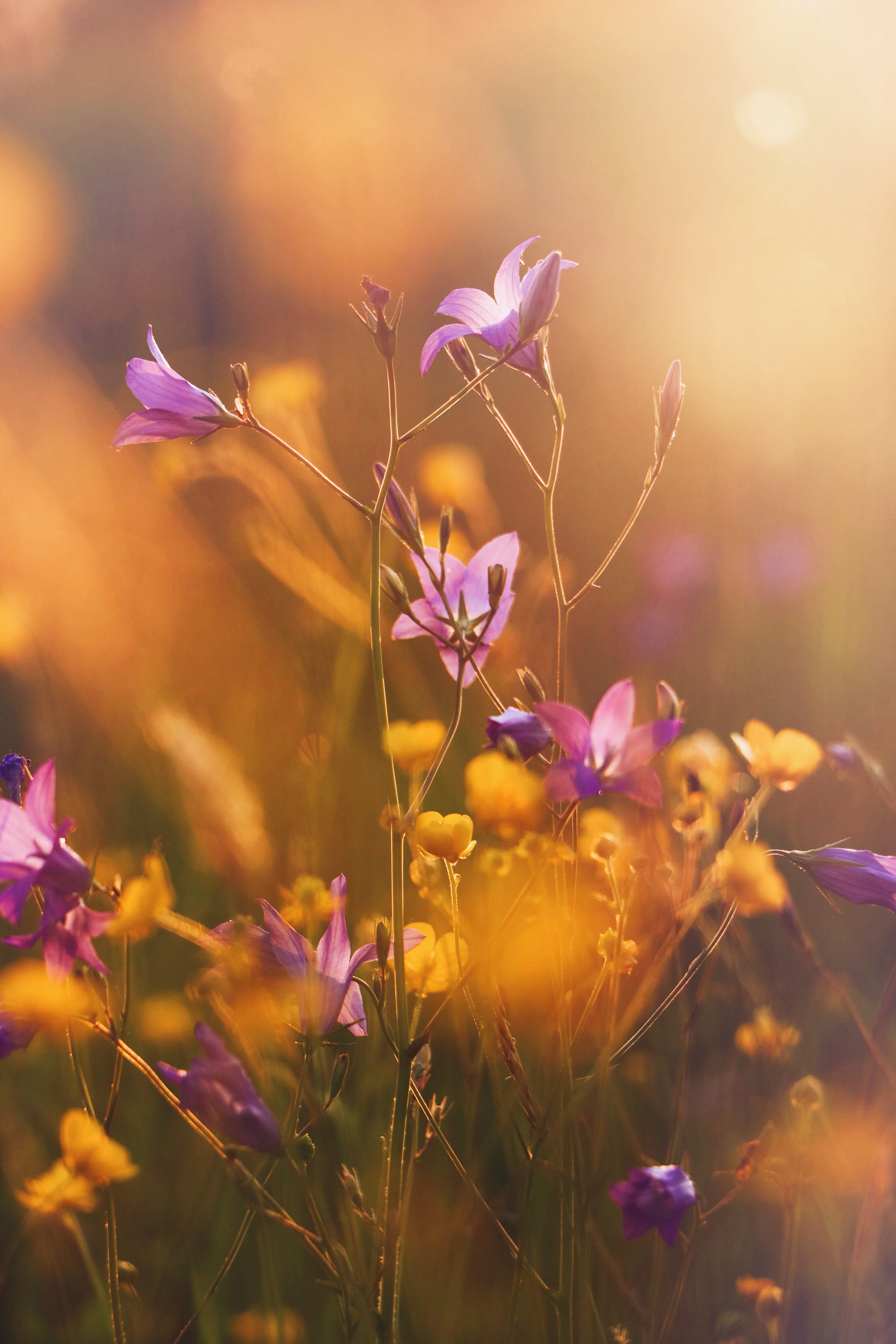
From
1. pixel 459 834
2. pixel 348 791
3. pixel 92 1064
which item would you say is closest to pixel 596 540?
pixel 348 791

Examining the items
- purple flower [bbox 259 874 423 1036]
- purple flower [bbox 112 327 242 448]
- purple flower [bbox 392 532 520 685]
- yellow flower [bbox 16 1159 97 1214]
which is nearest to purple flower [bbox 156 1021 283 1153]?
purple flower [bbox 259 874 423 1036]

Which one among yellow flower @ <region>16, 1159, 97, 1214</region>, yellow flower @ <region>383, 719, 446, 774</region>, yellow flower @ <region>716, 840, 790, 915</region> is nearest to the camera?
yellow flower @ <region>716, 840, 790, 915</region>

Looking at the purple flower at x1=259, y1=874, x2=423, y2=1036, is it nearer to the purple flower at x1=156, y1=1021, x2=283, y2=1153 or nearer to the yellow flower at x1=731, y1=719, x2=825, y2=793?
the purple flower at x1=156, y1=1021, x2=283, y2=1153

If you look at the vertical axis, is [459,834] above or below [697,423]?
below

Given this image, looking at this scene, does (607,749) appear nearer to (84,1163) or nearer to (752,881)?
(752,881)

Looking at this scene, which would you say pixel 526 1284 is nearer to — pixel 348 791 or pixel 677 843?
pixel 677 843

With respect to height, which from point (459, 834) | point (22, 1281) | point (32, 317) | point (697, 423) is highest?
point (32, 317)

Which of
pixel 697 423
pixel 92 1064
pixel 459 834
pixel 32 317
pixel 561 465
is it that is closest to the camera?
pixel 459 834
